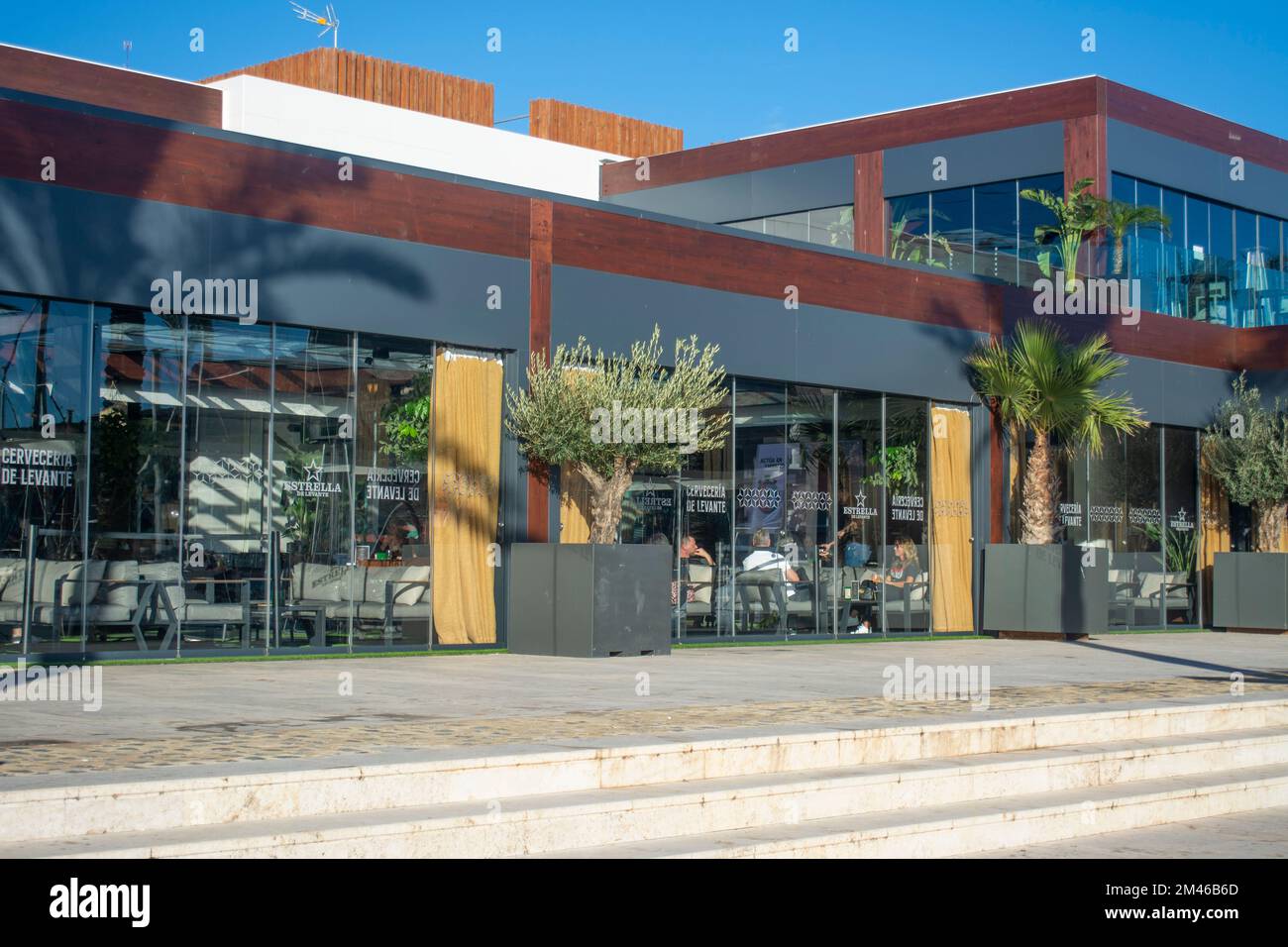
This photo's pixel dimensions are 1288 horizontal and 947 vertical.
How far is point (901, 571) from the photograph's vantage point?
20.3 m

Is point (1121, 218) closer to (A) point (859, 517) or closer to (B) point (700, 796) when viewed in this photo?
(A) point (859, 517)

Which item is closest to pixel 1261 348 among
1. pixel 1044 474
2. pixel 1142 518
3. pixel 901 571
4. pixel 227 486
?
pixel 1142 518

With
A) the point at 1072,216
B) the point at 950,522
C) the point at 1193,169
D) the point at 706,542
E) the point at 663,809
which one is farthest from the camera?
the point at 1193,169

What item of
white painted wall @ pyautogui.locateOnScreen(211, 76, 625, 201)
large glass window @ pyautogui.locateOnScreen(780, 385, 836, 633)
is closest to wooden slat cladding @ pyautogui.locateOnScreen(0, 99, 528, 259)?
large glass window @ pyautogui.locateOnScreen(780, 385, 836, 633)

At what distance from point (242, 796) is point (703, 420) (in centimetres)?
1069

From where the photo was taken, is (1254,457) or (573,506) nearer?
(573,506)

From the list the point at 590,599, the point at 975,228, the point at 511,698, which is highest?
the point at 975,228

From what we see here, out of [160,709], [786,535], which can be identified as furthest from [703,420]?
[160,709]

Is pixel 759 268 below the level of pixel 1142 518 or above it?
above

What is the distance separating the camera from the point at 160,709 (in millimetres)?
9188

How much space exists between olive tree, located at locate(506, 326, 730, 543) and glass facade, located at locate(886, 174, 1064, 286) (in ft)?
29.3

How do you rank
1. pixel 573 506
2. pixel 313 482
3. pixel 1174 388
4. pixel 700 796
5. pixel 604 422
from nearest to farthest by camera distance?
pixel 700 796 → pixel 313 482 → pixel 604 422 → pixel 573 506 → pixel 1174 388

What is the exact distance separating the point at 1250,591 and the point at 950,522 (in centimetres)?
611
